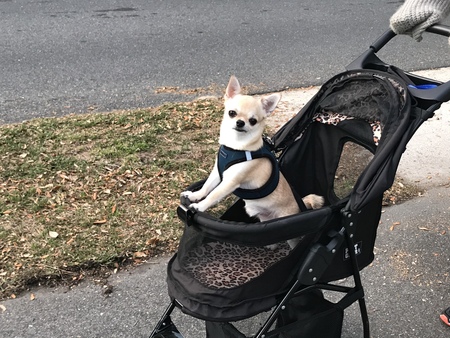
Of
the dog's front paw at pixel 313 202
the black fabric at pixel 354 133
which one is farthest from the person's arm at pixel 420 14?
the dog's front paw at pixel 313 202

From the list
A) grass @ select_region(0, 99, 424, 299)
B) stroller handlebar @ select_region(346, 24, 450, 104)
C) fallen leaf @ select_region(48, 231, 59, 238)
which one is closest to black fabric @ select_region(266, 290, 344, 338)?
grass @ select_region(0, 99, 424, 299)

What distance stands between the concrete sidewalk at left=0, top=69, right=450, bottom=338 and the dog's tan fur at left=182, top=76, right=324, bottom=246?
558 millimetres

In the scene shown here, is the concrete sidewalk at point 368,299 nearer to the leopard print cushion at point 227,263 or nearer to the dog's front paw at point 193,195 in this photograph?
the leopard print cushion at point 227,263

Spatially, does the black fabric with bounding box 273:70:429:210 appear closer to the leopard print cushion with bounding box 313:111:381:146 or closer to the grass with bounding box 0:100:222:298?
the leopard print cushion with bounding box 313:111:381:146

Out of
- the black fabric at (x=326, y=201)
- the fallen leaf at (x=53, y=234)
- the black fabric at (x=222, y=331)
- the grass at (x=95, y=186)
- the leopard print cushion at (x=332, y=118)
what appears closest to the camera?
the black fabric at (x=326, y=201)

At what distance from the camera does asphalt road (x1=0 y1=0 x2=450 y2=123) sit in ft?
18.1

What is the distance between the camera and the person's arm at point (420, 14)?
90.6 inches

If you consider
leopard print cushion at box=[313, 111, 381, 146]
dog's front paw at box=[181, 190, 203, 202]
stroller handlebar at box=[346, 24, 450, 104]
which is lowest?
dog's front paw at box=[181, 190, 203, 202]

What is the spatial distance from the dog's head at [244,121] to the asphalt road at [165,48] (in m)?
2.95

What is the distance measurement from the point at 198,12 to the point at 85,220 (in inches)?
225

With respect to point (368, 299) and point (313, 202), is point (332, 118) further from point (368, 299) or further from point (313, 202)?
point (368, 299)

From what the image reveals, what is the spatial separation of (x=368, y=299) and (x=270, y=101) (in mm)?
1304

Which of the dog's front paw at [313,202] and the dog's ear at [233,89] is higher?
the dog's ear at [233,89]

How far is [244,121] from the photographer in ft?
7.59
